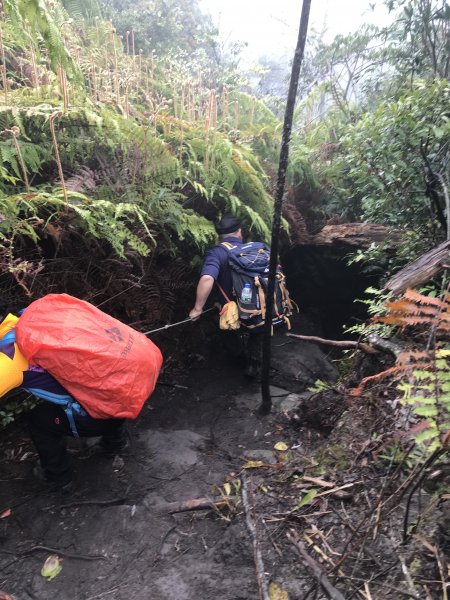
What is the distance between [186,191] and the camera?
5082 millimetres

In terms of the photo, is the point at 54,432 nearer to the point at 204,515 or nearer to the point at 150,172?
the point at 204,515

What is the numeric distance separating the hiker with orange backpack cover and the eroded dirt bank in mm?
317

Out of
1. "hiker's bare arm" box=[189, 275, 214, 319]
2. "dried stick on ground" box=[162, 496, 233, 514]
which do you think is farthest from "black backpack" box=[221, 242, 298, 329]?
"dried stick on ground" box=[162, 496, 233, 514]

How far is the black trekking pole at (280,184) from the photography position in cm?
320

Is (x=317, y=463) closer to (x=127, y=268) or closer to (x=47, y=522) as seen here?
(x=47, y=522)

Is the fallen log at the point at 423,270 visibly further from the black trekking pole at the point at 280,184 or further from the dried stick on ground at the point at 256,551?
the dried stick on ground at the point at 256,551

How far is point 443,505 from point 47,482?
288cm

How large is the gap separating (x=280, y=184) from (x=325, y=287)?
3828 mm

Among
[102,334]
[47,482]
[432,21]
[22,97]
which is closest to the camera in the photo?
[102,334]

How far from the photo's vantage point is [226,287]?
4.99m

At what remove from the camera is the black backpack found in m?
4.78

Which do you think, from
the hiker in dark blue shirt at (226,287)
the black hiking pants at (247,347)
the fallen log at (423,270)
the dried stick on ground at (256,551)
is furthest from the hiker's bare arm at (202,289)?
the dried stick on ground at (256,551)

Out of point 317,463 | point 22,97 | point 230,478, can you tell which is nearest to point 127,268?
point 22,97

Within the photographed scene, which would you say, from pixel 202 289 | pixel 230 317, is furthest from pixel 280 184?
pixel 230 317
